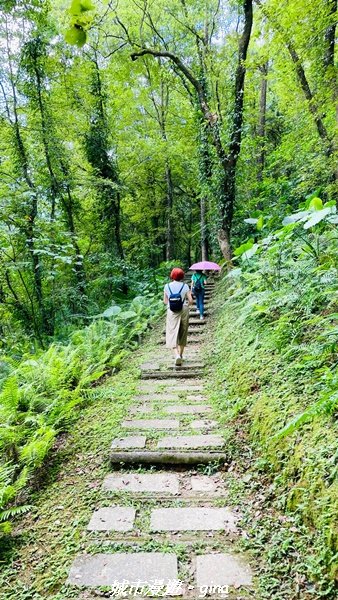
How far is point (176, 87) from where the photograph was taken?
15.4m

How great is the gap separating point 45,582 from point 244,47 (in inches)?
417

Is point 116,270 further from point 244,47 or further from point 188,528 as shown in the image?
point 188,528

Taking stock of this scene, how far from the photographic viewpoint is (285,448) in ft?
8.66

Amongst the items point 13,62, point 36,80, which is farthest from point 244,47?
point 13,62

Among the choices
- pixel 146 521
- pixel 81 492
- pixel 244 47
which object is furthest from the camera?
pixel 244 47

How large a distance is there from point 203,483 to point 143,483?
0.51 m

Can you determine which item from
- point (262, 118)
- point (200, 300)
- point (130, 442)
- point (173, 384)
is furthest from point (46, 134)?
point (130, 442)

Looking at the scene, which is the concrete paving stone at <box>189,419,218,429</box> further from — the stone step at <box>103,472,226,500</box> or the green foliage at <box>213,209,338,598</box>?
the stone step at <box>103,472,226,500</box>

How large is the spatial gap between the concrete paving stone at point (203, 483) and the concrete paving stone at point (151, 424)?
815 mm

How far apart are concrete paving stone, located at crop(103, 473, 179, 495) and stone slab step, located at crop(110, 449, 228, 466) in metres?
0.12

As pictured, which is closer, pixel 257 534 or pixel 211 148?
pixel 257 534

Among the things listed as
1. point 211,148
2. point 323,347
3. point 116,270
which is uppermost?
point 211,148

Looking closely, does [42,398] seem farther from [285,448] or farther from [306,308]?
[306,308]

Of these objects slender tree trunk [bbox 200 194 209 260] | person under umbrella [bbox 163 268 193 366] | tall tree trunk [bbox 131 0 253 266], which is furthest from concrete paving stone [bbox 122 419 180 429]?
slender tree trunk [bbox 200 194 209 260]
